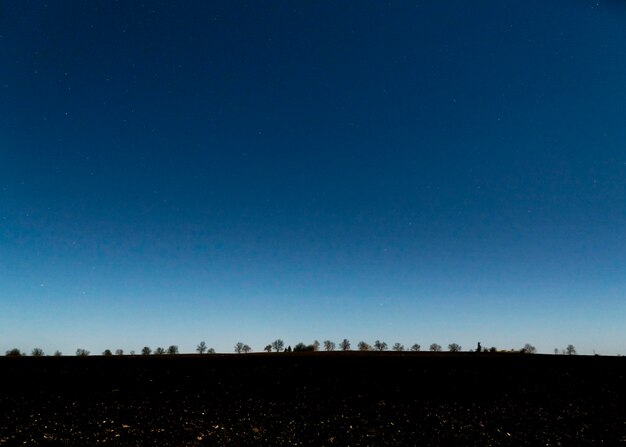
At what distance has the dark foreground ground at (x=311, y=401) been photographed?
1352 centimetres

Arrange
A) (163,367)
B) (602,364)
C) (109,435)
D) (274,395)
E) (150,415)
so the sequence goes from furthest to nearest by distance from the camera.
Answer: (602,364), (163,367), (274,395), (150,415), (109,435)

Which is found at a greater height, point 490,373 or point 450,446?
point 490,373

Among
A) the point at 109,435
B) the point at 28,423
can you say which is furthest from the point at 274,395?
the point at 28,423

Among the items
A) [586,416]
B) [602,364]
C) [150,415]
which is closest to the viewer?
[150,415]

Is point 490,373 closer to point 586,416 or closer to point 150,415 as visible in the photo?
point 586,416

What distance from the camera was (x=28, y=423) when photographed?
13164 mm

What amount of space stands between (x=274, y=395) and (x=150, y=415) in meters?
A: 4.75

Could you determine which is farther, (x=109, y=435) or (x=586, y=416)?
(x=586, y=416)

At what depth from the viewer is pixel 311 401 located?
15938 mm

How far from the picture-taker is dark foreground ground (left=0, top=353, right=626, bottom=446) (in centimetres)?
1352

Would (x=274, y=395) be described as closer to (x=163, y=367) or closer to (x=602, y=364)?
(x=163, y=367)

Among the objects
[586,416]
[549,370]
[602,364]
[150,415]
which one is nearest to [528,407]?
[586,416]

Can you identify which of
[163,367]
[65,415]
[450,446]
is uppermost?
[163,367]

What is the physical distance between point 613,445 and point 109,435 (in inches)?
668
